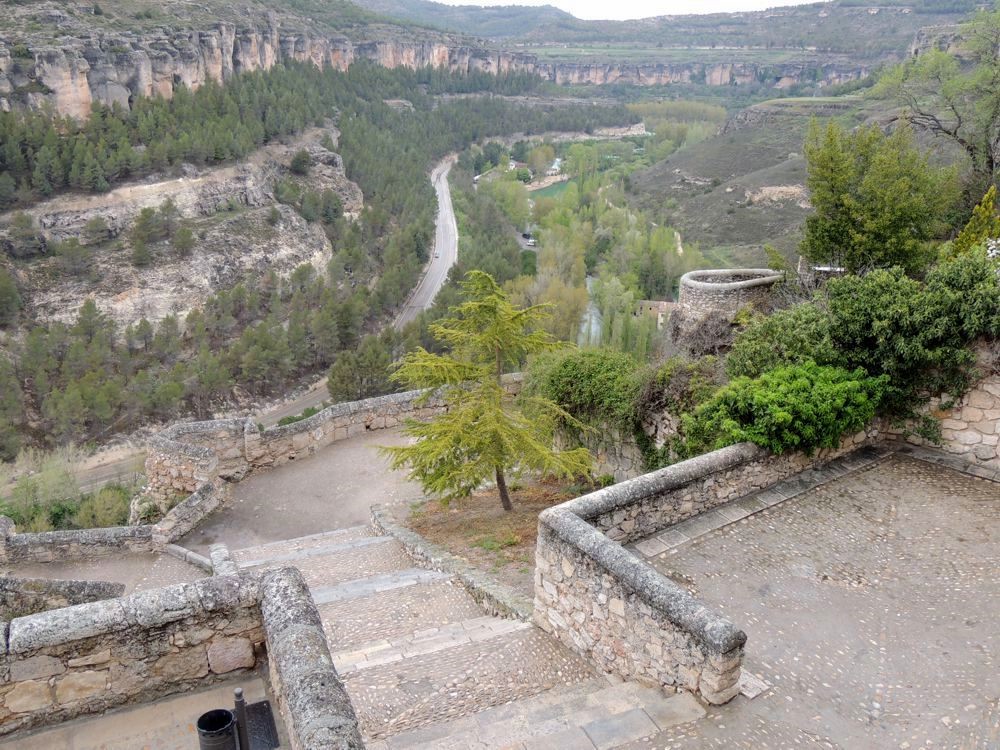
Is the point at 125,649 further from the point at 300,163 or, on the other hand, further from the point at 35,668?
the point at 300,163

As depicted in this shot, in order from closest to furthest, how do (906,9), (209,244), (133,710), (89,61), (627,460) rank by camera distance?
(133,710) → (627,460) → (209,244) → (89,61) → (906,9)

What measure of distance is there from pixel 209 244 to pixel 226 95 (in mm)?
23978

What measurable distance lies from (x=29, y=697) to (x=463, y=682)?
3.35 metres

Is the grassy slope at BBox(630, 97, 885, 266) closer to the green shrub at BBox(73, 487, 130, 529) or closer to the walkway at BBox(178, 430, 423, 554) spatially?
the walkway at BBox(178, 430, 423, 554)

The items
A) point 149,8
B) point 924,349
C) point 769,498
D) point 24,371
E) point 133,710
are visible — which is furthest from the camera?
point 149,8

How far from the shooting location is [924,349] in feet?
29.8

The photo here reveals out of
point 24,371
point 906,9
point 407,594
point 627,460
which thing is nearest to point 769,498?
point 627,460

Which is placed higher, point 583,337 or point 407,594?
point 407,594

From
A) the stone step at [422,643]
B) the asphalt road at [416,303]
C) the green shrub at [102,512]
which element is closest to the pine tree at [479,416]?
the stone step at [422,643]

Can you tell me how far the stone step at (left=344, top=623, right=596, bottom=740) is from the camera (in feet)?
19.1

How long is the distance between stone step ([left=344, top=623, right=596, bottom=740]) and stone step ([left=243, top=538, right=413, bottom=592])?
3.70 metres

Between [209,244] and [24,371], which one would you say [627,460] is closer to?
[24,371]

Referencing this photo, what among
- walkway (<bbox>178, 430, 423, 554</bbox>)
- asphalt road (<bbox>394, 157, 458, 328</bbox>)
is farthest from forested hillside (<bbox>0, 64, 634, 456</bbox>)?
walkway (<bbox>178, 430, 423, 554</bbox>)

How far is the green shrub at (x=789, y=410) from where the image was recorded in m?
8.66
